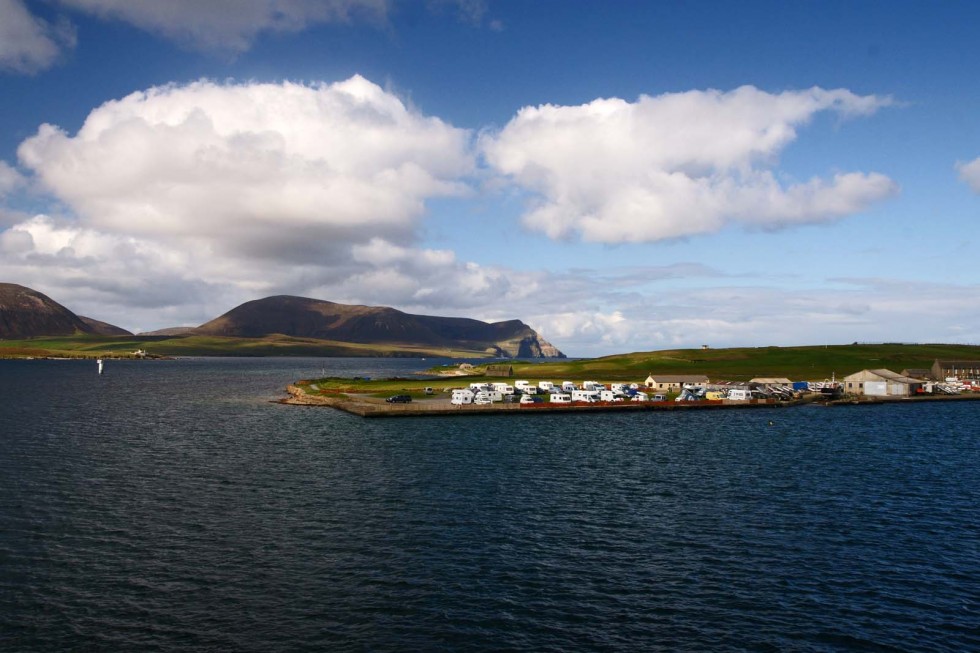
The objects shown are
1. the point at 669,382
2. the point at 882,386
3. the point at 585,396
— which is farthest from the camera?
the point at 669,382

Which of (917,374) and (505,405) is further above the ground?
(917,374)

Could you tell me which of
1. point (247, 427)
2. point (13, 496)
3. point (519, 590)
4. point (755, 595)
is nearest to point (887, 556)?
point (755, 595)

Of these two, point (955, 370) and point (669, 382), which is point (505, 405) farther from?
point (955, 370)

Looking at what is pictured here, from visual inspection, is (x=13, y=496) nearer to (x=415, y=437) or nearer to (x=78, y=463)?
(x=78, y=463)

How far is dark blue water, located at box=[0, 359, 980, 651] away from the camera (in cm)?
2741

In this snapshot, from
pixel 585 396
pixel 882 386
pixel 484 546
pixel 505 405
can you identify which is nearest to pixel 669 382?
pixel 585 396

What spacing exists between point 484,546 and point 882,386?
14444 centimetres

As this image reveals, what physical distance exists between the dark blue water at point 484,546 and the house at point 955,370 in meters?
132

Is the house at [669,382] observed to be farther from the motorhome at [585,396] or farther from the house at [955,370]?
the house at [955,370]

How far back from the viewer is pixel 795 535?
4053 centimetres

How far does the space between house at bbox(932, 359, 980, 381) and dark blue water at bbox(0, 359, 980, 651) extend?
132 meters

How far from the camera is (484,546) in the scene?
124 ft

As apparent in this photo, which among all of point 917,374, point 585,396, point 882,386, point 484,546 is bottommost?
point 484,546

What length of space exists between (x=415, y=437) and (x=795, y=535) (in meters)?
51.3
